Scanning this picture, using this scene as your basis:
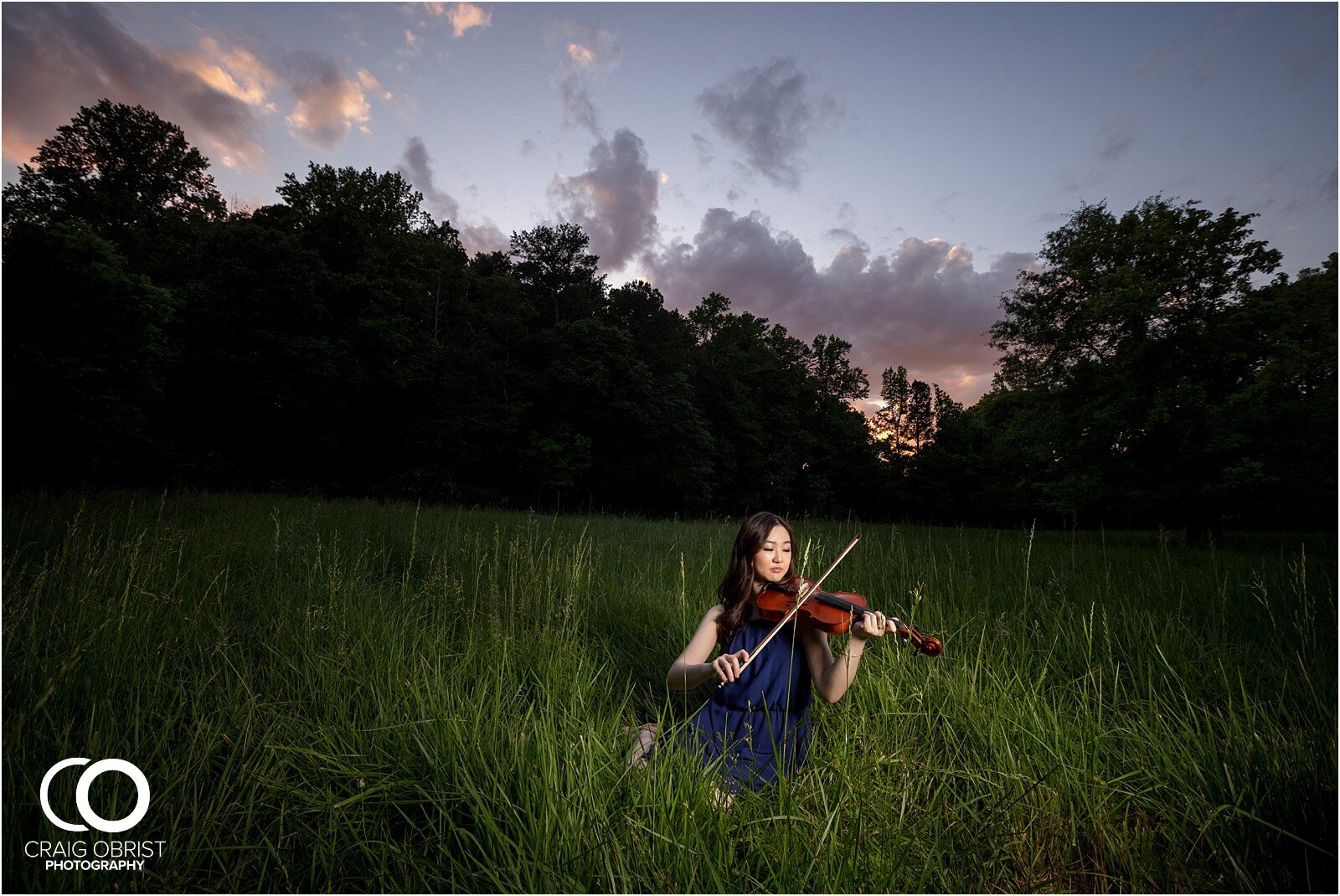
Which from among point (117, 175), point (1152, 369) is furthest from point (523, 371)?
point (1152, 369)

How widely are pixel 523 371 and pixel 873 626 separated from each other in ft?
73.3

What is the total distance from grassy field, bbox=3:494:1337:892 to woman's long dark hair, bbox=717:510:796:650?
1.90 feet

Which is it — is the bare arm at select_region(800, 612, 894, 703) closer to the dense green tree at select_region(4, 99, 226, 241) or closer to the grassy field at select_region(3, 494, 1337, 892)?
the grassy field at select_region(3, 494, 1337, 892)

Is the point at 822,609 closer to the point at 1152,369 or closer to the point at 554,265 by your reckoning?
the point at 1152,369

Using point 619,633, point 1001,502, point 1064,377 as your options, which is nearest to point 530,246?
point 1064,377

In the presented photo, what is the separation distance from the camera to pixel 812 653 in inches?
90.4

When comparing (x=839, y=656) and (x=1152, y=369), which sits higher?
(x=1152, y=369)

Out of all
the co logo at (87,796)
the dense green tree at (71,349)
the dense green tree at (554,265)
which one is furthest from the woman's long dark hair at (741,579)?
the dense green tree at (554,265)

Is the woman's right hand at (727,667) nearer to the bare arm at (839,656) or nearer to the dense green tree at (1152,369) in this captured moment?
the bare arm at (839,656)

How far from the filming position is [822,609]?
2.15 meters

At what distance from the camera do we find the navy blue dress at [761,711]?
2.04 meters

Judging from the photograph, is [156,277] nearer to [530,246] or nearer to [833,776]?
[530,246]

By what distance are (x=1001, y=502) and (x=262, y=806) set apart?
3719 centimetres

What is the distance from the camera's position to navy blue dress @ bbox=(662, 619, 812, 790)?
A: 204 cm
